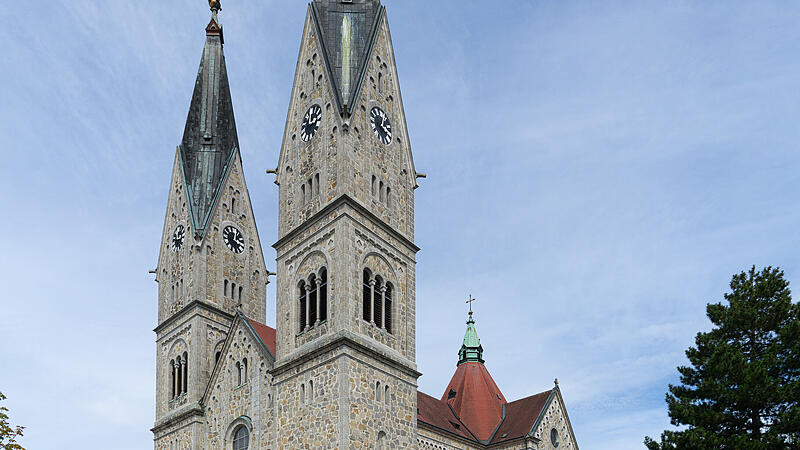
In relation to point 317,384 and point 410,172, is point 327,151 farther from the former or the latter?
point 317,384

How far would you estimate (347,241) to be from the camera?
3528 centimetres

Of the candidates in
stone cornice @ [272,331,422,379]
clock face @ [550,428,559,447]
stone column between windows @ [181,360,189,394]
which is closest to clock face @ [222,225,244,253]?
stone column between windows @ [181,360,189,394]

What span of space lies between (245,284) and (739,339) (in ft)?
84.1

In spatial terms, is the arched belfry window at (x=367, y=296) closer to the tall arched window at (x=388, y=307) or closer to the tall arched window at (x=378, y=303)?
the tall arched window at (x=378, y=303)

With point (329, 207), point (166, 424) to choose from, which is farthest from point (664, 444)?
point (166, 424)

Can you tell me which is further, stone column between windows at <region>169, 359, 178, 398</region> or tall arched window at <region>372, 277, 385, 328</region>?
stone column between windows at <region>169, 359, 178, 398</region>

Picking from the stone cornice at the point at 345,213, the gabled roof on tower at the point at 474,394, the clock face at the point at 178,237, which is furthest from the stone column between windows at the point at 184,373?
the gabled roof on tower at the point at 474,394

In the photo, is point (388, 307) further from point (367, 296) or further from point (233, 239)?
point (233, 239)

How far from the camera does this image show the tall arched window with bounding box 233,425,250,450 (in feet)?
125

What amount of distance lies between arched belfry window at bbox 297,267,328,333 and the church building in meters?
0.07

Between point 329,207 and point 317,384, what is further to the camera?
point 329,207

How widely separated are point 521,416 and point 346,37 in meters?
21.7

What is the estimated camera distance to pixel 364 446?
107 feet

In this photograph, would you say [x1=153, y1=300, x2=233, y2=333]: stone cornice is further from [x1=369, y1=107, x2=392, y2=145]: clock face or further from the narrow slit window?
[x1=369, y1=107, x2=392, y2=145]: clock face
